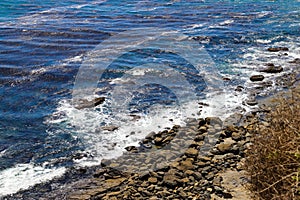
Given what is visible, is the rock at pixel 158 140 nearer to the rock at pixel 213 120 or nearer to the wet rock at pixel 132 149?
the wet rock at pixel 132 149

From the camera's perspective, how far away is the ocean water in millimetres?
12742

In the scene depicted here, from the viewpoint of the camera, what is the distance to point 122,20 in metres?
29.7

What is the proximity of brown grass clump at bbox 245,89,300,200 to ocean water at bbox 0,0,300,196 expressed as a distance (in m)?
5.28

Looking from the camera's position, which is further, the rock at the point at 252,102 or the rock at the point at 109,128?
the rock at the point at 252,102

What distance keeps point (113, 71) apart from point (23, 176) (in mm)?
8893

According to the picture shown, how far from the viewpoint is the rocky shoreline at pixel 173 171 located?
9.65 metres

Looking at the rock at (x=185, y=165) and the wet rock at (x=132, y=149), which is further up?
the rock at (x=185, y=165)

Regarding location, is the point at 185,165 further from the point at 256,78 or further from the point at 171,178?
the point at 256,78

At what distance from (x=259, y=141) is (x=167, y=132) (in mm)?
5492

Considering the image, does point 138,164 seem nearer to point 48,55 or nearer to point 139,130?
point 139,130

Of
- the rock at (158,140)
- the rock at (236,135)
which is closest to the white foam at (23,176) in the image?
the rock at (158,140)

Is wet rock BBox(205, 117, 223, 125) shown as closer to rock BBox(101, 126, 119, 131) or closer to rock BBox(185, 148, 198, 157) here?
rock BBox(185, 148, 198, 157)

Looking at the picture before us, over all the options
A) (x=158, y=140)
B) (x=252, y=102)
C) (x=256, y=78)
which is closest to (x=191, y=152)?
(x=158, y=140)

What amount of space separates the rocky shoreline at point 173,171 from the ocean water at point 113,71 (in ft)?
1.90
